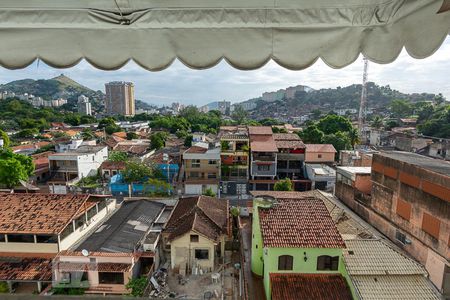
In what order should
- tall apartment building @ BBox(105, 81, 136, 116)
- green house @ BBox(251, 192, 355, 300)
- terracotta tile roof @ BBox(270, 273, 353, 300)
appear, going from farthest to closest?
tall apartment building @ BBox(105, 81, 136, 116) → green house @ BBox(251, 192, 355, 300) → terracotta tile roof @ BBox(270, 273, 353, 300)

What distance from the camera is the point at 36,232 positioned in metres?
8.55

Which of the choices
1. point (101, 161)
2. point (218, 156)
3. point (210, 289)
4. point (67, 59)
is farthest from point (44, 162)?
point (67, 59)

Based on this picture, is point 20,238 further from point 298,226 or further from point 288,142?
point 288,142

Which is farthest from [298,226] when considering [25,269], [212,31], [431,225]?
[25,269]

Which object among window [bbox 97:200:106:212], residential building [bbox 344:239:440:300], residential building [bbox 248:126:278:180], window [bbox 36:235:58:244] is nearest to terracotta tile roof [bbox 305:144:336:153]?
residential building [bbox 248:126:278:180]

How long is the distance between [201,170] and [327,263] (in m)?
11.3

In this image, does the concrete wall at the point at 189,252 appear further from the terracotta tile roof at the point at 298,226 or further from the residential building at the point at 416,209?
the residential building at the point at 416,209

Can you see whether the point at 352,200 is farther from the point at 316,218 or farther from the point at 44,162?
the point at 44,162

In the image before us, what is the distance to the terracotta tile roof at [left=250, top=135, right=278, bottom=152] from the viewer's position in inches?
663

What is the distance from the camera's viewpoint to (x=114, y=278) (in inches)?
317

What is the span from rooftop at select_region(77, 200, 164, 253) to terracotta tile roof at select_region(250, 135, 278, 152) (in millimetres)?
6793

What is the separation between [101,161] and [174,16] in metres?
21.0

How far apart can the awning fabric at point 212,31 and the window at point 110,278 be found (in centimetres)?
798

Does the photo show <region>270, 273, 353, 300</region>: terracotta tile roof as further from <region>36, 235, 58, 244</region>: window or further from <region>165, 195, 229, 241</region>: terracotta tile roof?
<region>36, 235, 58, 244</region>: window
